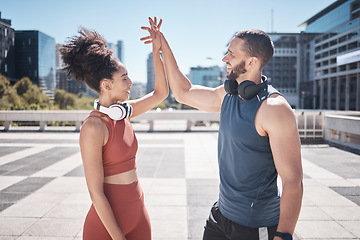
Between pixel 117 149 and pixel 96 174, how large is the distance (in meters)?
0.21

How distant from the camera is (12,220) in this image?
4.34 m

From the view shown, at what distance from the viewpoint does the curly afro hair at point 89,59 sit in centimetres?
189

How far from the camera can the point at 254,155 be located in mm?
1816

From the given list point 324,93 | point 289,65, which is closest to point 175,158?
point 324,93

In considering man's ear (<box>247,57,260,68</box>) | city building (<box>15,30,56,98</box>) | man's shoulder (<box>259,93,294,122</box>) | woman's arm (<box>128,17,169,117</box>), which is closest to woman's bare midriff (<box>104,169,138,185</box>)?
woman's arm (<box>128,17,169,117</box>)

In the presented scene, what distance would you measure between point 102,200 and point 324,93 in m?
89.1

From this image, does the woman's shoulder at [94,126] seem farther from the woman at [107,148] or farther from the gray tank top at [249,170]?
the gray tank top at [249,170]

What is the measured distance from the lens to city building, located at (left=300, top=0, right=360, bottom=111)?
6316 cm

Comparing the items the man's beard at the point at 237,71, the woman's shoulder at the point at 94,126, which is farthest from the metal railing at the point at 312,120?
the woman's shoulder at the point at 94,126

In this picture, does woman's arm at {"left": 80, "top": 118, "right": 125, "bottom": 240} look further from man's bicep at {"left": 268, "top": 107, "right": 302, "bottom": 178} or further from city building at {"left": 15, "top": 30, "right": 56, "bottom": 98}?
city building at {"left": 15, "top": 30, "right": 56, "bottom": 98}

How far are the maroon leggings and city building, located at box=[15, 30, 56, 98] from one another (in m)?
72.3

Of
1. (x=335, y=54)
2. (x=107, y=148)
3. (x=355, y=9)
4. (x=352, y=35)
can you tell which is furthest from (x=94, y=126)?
(x=335, y=54)

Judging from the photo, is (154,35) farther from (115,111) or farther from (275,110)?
(275,110)

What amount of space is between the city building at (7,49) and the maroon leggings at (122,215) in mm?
68808
